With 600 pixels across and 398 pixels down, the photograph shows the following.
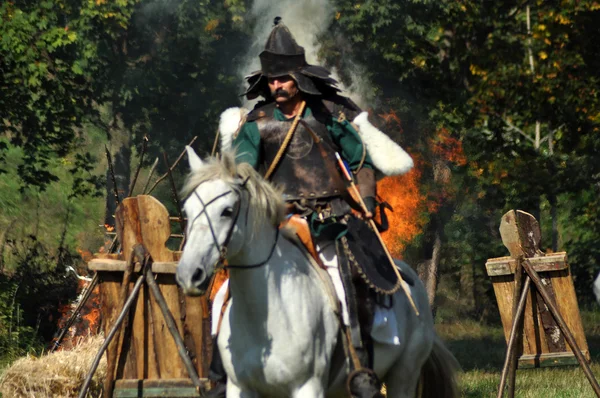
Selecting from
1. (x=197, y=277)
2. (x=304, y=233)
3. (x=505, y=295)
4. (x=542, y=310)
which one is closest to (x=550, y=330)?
(x=542, y=310)

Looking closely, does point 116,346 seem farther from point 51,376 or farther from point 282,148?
point 282,148

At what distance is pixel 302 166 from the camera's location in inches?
290

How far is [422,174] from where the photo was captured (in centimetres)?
2372

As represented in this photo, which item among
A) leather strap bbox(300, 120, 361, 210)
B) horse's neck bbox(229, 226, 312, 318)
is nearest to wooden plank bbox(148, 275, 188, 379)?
leather strap bbox(300, 120, 361, 210)

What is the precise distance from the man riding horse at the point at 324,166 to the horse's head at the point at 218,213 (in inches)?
23.8

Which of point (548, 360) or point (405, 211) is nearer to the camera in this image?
point (548, 360)

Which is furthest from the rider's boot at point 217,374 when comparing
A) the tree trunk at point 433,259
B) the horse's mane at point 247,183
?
the tree trunk at point 433,259

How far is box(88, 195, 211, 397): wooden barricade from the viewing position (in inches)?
338

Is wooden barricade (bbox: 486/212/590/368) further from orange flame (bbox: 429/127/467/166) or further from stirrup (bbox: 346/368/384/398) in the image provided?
orange flame (bbox: 429/127/467/166)

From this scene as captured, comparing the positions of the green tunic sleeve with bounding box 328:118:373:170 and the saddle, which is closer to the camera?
the saddle

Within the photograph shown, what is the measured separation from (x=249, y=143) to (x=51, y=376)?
10.6ft

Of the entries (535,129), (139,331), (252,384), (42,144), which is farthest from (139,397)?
(42,144)

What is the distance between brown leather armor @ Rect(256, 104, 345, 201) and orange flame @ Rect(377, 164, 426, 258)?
1310cm

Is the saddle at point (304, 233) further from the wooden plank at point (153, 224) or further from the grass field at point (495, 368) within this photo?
the grass field at point (495, 368)
